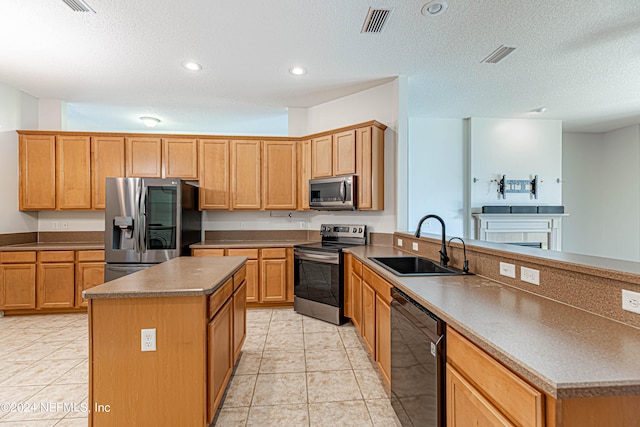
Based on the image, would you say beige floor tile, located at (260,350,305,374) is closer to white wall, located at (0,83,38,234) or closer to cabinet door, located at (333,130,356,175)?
cabinet door, located at (333,130,356,175)

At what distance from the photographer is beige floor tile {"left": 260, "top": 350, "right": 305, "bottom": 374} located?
2.49m

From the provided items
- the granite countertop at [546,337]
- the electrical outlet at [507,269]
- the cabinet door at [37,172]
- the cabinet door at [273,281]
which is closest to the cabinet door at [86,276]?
the cabinet door at [37,172]

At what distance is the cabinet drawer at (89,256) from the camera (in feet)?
12.3

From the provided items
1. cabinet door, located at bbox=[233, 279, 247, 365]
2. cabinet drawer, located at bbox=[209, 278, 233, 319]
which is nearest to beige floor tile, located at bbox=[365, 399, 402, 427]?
cabinet door, located at bbox=[233, 279, 247, 365]

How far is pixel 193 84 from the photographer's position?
3.68 metres

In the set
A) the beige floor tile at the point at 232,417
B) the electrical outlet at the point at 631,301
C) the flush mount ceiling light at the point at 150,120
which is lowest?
the beige floor tile at the point at 232,417

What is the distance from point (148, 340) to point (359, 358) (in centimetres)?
181

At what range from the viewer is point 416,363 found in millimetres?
1491

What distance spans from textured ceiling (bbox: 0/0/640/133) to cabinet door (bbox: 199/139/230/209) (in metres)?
0.66

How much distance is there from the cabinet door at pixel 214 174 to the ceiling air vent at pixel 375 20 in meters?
2.58

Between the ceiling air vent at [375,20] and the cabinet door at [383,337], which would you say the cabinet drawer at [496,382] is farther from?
the ceiling air vent at [375,20]

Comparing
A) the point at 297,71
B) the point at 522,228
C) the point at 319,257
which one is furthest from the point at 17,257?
the point at 522,228

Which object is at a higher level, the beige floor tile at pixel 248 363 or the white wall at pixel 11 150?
the white wall at pixel 11 150

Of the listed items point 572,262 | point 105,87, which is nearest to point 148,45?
point 105,87
